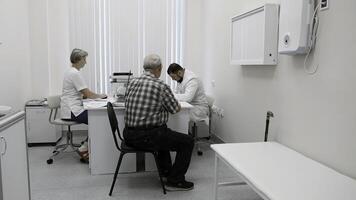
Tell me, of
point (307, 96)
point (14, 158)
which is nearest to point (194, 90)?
point (307, 96)

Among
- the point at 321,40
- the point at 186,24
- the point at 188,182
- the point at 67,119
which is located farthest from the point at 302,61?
the point at 186,24

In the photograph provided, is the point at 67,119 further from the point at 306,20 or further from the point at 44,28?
the point at 306,20

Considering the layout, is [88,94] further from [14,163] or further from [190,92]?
[14,163]

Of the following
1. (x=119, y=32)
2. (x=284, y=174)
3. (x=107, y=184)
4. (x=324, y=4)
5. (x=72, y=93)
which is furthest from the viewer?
(x=119, y=32)

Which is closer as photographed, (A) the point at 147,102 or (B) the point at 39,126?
(A) the point at 147,102

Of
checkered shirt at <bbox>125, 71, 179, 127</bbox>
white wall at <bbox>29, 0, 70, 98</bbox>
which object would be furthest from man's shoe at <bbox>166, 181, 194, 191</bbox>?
white wall at <bbox>29, 0, 70, 98</bbox>

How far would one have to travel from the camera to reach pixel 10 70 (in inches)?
151

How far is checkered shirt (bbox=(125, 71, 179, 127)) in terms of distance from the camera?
8.90 feet

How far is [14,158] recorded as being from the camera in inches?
74.2

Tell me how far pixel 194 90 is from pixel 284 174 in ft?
6.82

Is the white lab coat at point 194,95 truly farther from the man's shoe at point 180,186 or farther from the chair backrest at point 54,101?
the chair backrest at point 54,101

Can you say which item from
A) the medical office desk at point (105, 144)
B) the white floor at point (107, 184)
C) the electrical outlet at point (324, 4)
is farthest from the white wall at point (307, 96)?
the medical office desk at point (105, 144)

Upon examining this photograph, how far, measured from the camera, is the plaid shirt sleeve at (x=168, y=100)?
276cm

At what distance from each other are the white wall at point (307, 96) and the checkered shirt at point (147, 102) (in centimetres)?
97
